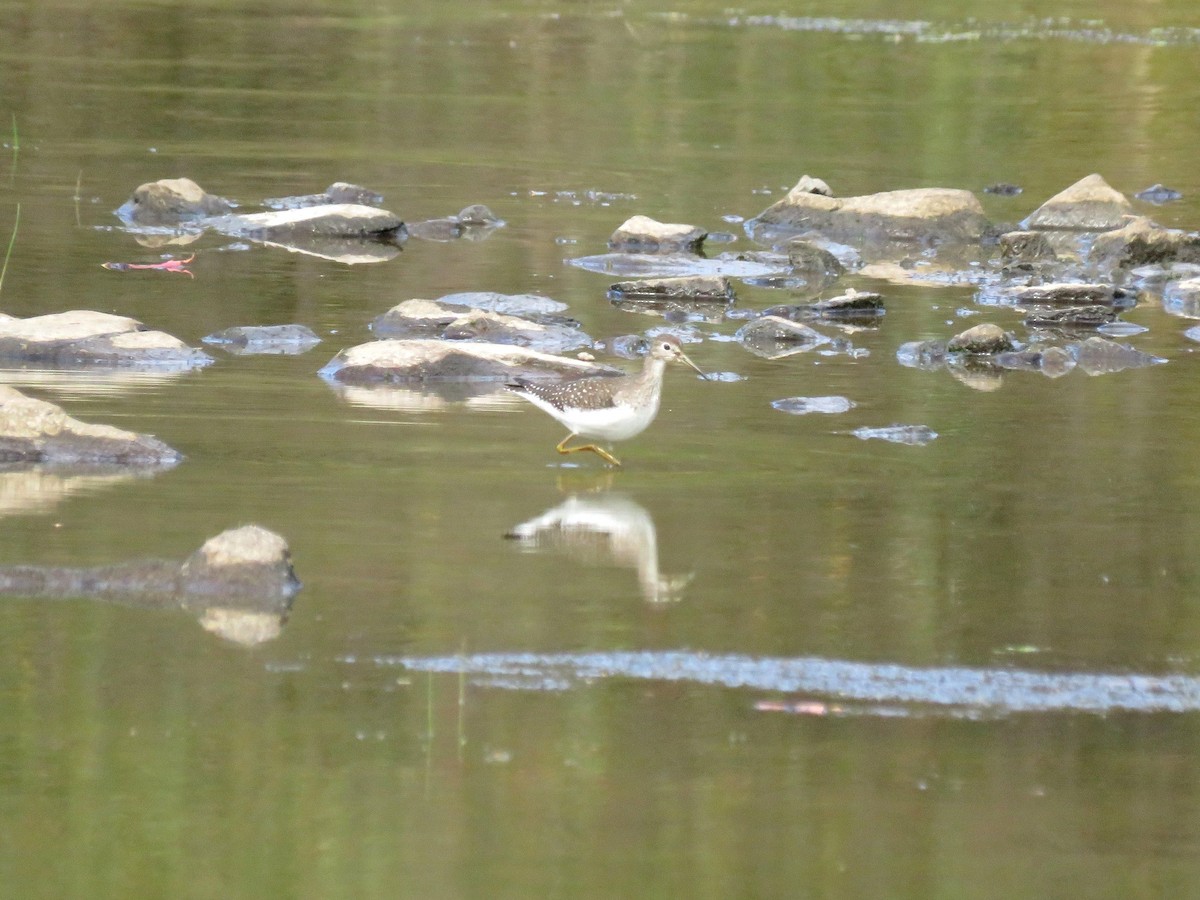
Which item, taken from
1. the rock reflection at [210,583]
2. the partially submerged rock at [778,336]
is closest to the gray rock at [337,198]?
the partially submerged rock at [778,336]

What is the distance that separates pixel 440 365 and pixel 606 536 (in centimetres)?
353

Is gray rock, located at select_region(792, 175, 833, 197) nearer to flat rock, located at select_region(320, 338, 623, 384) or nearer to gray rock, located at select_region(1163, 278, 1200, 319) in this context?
gray rock, located at select_region(1163, 278, 1200, 319)

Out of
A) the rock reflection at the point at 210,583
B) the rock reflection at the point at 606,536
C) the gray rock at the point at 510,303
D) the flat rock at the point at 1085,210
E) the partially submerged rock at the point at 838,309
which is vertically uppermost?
the rock reflection at the point at 210,583

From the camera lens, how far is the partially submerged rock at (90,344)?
40.2 ft

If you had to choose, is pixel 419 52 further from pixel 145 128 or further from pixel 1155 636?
pixel 1155 636

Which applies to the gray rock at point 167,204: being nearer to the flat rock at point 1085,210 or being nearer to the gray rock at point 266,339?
the gray rock at point 266,339

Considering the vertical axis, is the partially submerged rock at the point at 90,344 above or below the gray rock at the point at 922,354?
above

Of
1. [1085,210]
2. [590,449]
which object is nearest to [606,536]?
[590,449]

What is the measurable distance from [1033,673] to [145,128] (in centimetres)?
1852

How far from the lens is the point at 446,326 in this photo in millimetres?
13711

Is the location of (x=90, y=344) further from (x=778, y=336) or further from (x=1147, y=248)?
(x=1147, y=248)

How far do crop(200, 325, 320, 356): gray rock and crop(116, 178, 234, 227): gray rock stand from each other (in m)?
5.15

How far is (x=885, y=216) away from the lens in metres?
19.5

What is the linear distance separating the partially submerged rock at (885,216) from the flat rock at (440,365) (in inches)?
293
